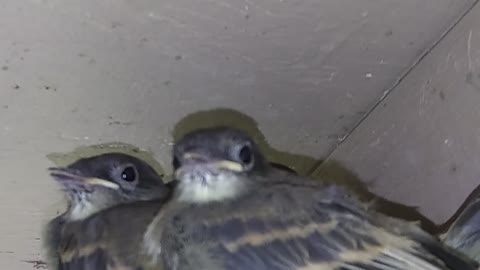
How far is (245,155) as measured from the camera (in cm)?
175

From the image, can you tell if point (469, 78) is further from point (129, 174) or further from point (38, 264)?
point (38, 264)

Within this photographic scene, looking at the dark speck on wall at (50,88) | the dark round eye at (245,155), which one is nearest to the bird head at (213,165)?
the dark round eye at (245,155)

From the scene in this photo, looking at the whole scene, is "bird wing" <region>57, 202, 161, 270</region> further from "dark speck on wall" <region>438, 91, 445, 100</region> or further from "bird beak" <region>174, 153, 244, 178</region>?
"dark speck on wall" <region>438, 91, 445, 100</region>

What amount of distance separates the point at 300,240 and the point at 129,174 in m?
0.42

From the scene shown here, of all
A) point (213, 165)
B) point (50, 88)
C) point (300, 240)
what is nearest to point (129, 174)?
point (50, 88)

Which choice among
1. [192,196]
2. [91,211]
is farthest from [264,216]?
[91,211]

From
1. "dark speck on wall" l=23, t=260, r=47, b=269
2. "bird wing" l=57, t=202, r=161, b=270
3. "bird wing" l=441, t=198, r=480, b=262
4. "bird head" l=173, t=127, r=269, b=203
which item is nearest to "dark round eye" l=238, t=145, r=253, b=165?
"bird head" l=173, t=127, r=269, b=203

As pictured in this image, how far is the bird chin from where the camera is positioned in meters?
1.70

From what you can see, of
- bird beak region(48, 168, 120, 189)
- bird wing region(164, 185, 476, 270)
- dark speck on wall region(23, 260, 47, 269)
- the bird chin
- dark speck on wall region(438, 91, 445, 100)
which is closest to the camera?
bird wing region(164, 185, 476, 270)

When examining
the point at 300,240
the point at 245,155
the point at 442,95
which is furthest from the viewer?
the point at 442,95

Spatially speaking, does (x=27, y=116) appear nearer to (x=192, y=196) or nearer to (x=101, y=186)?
(x=101, y=186)

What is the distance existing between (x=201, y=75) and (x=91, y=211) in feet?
0.89

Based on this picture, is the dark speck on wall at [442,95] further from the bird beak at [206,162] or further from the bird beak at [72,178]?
the bird beak at [72,178]

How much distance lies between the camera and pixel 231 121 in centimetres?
209
